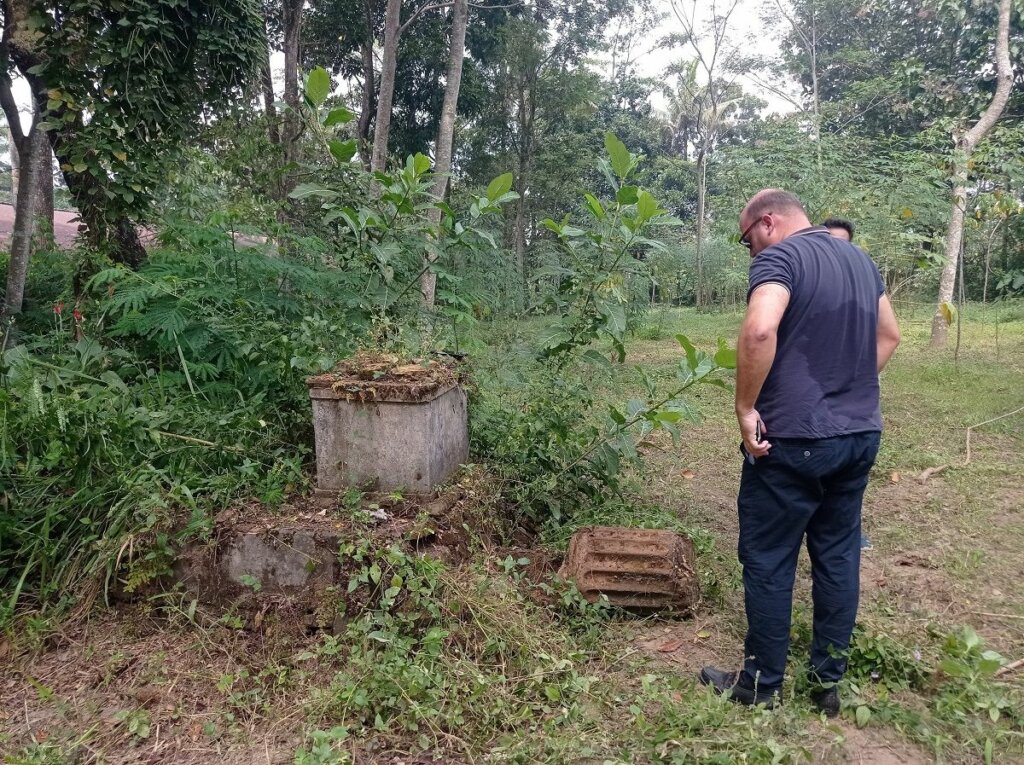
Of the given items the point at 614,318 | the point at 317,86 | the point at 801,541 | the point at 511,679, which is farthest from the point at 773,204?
the point at 317,86

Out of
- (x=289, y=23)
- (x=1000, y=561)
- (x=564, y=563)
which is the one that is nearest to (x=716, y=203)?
(x=289, y=23)

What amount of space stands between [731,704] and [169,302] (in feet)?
10.9

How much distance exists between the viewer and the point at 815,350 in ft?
7.84

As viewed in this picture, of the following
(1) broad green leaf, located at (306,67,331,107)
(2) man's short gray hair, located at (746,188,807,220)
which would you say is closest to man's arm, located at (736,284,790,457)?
(2) man's short gray hair, located at (746,188,807,220)

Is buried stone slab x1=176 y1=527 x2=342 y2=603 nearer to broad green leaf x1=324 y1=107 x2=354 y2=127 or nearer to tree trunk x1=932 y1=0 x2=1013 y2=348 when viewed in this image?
broad green leaf x1=324 y1=107 x2=354 y2=127

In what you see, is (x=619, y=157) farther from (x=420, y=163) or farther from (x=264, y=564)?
(x=264, y=564)

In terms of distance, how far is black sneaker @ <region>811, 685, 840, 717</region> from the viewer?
94.6 inches

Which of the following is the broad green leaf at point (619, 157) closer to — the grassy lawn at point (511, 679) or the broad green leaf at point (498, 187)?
the broad green leaf at point (498, 187)

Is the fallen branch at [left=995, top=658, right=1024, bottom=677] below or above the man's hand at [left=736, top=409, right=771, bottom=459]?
below

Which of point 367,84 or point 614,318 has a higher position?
point 367,84

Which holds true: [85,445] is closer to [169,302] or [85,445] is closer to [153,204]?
[169,302]

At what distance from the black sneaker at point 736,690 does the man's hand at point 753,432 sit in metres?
0.80

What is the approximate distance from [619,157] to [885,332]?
1.40 meters

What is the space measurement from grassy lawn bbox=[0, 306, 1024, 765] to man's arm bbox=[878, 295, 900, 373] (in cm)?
104
